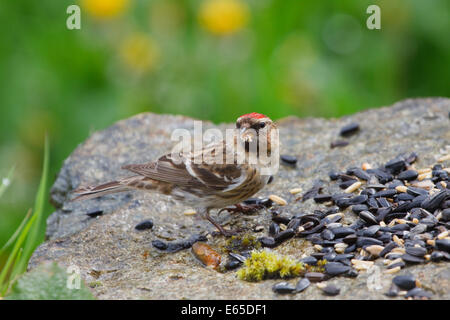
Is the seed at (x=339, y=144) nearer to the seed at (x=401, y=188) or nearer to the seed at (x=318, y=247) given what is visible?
the seed at (x=401, y=188)

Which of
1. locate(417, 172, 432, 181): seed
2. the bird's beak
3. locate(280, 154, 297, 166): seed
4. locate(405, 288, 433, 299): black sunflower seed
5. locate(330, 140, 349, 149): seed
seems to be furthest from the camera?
locate(330, 140, 349, 149): seed

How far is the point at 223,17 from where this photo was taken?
7312mm

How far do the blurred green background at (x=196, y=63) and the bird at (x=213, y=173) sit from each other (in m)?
2.28

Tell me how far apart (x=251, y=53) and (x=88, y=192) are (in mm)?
3303

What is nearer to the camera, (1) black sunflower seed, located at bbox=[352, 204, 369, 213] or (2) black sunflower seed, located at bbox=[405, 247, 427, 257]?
(2) black sunflower seed, located at bbox=[405, 247, 427, 257]

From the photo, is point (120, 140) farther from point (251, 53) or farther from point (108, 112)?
point (251, 53)

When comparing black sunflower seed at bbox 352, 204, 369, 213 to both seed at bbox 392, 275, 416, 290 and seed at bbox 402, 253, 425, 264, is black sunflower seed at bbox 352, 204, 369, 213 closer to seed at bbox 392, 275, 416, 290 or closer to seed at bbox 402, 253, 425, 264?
seed at bbox 402, 253, 425, 264

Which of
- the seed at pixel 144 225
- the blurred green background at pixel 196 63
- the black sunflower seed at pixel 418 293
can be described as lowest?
the black sunflower seed at pixel 418 293

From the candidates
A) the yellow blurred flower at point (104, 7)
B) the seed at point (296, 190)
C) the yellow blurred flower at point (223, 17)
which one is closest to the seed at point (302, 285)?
the seed at point (296, 190)

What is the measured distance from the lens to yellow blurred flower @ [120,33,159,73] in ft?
23.8

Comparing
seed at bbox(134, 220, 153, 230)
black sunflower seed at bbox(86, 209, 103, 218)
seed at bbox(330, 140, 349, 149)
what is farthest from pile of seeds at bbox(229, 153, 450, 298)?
black sunflower seed at bbox(86, 209, 103, 218)

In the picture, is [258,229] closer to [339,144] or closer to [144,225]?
[144,225]

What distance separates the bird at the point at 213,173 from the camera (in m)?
4.85
